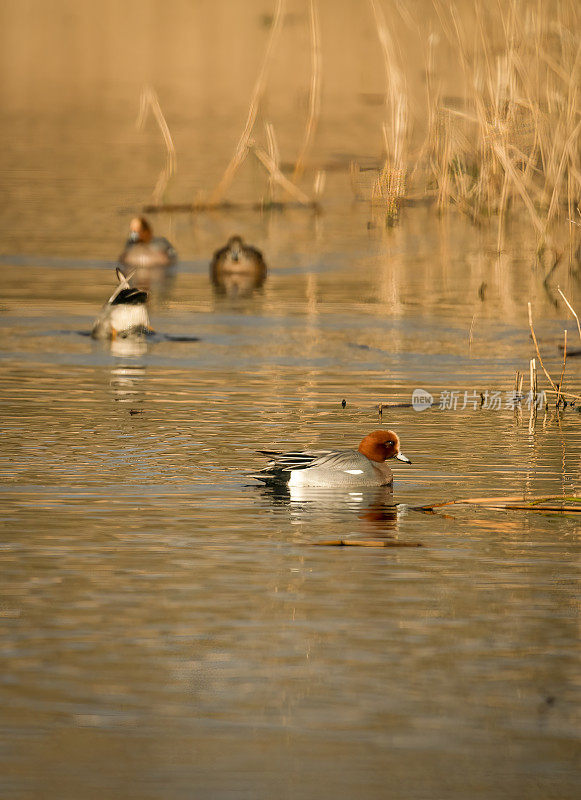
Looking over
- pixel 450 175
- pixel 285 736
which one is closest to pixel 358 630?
pixel 285 736

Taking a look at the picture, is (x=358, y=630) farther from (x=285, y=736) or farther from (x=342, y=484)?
(x=342, y=484)

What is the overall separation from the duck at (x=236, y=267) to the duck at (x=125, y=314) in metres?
3.84

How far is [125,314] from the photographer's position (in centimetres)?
1675

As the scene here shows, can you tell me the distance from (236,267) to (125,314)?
14.8 feet

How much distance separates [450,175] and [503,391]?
7.13m

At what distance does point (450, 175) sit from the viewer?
823 inches

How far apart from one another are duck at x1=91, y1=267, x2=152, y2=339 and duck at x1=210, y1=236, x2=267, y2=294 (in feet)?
12.6

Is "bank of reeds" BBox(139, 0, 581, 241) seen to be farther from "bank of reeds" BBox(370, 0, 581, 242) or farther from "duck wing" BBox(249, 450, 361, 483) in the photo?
"duck wing" BBox(249, 450, 361, 483)

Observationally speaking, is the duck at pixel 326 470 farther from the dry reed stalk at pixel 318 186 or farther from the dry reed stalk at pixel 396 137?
the dry reed stalk at pixel 318 186

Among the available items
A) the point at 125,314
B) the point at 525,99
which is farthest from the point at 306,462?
the point at 525,99

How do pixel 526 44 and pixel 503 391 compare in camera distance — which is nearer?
pixel 503 391

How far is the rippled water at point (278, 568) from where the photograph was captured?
6.32 meters

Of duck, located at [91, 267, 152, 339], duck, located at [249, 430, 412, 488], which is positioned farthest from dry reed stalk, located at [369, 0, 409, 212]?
duck, located at [249, 430, 412, 488]

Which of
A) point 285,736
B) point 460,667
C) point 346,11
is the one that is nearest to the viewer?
point 285,736
